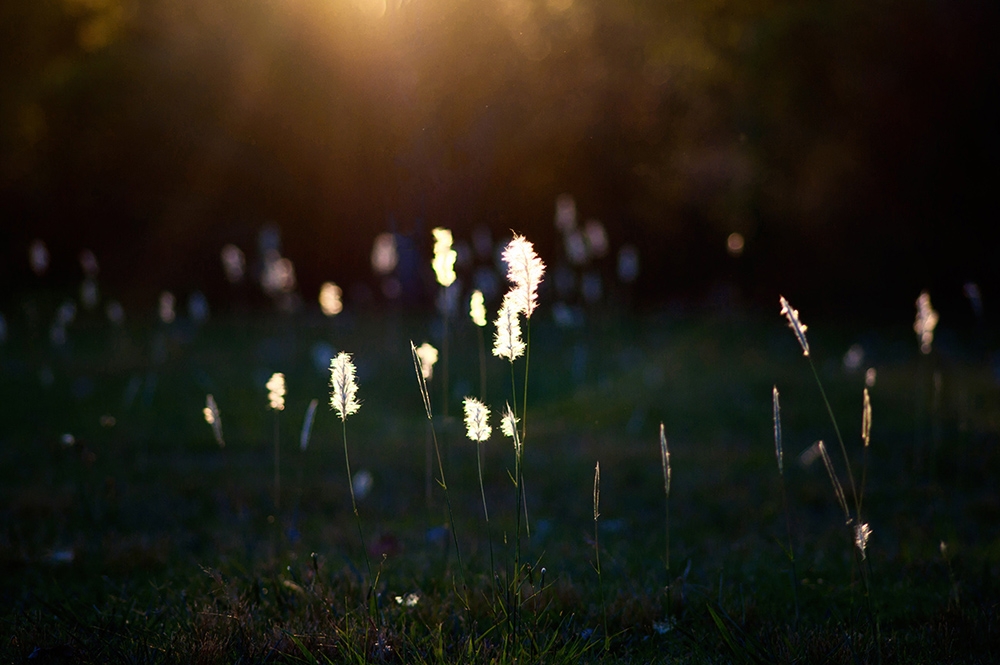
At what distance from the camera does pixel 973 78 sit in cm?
1037

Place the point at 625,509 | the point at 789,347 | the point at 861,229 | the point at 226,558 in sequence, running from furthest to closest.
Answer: the point at 861,229
the point at 789,347
the point at 625,509
the point at 226,558

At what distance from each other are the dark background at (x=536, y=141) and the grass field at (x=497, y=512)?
3125mm

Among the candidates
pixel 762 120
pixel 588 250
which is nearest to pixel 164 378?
pixel 588 250

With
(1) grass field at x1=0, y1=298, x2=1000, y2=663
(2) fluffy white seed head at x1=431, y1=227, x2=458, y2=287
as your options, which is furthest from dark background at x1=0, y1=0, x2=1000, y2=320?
(2) fluffy white seed head at x1=431, y1=227, x2=458, y2=287

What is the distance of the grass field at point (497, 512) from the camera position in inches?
87.0

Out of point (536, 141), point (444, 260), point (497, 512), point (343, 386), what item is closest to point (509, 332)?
point (444, 260)

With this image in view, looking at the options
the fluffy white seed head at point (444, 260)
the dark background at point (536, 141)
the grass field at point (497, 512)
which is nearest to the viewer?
the fluffy white seed head at point (444, 260)

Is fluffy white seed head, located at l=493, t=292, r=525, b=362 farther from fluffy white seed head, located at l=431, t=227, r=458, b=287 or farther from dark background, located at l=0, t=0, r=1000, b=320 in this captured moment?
dark background, located at l=0, t=0, r=1000, b=320

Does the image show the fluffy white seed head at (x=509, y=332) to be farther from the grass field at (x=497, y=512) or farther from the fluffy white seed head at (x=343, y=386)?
the grass field at (x=497, y=512)

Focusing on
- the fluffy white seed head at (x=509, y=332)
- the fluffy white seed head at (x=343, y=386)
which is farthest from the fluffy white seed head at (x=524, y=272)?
the fluffy white seed head at (x=343, y=386)

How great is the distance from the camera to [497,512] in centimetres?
Result: 409

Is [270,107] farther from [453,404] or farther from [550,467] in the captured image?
[550,467]

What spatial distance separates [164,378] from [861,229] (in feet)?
31.9

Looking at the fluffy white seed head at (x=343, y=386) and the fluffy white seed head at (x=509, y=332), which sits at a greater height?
the fluffy white seed head at (x=509, y=332)
